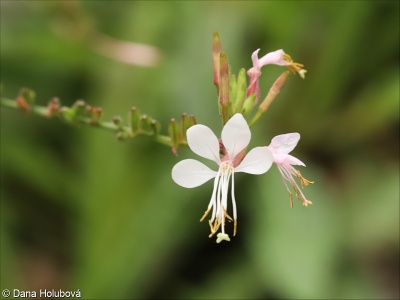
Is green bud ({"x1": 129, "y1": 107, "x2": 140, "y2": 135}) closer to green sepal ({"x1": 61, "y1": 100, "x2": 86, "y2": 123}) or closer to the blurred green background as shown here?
green sepal ({"x1": 61, "y1": 100, "x2": 86, "y2": 123})

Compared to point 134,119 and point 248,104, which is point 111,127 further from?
point 248,104

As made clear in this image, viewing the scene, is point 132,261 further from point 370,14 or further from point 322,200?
point 370,14

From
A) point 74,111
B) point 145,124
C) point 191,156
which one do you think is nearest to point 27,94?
point 74,111

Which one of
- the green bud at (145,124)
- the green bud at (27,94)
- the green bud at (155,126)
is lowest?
the green bud at (155,126)

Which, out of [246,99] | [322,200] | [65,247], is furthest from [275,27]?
[246,99]

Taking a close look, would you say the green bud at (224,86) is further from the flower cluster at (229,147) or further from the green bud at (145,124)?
the green bud at (145,124)

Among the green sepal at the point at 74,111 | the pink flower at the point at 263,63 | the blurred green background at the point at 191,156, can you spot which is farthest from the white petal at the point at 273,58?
the blurred green background at the point at 191,156
